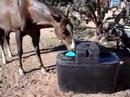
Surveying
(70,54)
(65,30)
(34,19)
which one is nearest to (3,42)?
(34,19)

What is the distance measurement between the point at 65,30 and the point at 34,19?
606 mm

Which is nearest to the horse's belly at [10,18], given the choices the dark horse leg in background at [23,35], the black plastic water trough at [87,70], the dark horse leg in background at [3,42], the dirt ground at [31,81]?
the dark horse leg in background at [23,35]

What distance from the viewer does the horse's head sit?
6.31 meters

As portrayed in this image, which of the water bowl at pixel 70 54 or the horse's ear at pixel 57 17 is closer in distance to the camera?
the water bowl at pixel 70 54

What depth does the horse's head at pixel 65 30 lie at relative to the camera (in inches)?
249

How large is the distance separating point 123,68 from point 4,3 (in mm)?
2552

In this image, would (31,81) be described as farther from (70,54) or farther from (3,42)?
(3,42)

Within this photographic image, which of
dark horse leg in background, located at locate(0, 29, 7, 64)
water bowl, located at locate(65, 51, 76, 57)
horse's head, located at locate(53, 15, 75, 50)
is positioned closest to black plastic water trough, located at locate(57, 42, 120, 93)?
water bowl, located at locate(65, 51, 76, 57)

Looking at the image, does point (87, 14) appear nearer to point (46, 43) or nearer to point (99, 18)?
point (99, 18)

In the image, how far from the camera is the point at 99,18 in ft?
30.0

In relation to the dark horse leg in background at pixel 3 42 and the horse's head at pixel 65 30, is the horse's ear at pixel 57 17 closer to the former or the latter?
the horse's head at pixel 65 30

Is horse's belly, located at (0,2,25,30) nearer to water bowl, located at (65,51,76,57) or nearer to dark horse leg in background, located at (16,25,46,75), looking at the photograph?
dark horse leg in background, located at (16,25,46,75)

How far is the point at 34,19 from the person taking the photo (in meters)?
6.55

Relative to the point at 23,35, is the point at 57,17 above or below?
above
